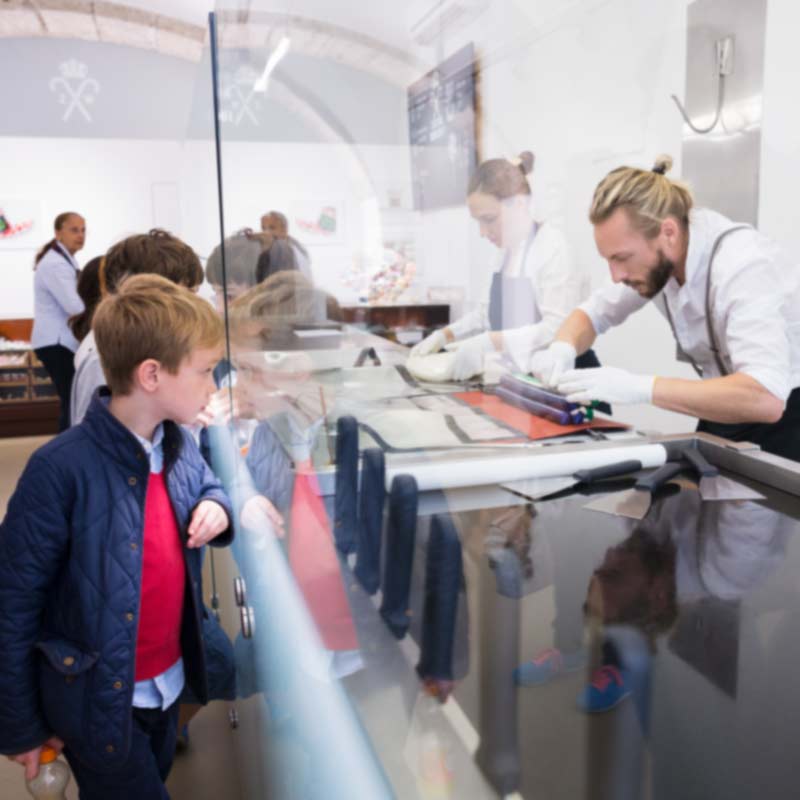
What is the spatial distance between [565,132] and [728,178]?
86 cm

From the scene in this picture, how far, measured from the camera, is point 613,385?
1469 millimetres

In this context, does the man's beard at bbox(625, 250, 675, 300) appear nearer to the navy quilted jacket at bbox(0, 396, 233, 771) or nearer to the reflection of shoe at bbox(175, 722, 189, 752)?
the navy quilted jacket at bbox(0, 396, 233, 771)

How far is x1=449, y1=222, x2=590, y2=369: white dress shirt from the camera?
90 cm

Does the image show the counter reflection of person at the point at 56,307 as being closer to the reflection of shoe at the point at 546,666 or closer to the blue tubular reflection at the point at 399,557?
the blue tubular reflection at the point at 399,557

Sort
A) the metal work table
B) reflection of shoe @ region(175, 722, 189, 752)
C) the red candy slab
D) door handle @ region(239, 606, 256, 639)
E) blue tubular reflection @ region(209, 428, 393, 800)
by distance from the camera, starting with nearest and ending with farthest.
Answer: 1. the metal work table
2. blue tubular reflection @ region(209, 428, 393, 800)
3. the red candy slab
4. door handle @ region(239, 606, 256, 639)
5. reflection of shoe @ region(175, 722, 189, 752)

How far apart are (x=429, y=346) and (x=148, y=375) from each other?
459mm

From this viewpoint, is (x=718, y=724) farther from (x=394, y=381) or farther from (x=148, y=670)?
(x=148, y=670)

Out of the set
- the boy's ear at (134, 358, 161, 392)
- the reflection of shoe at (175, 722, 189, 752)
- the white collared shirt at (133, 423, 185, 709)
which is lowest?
the reflection of shoe at (175, 722, 189, 752)

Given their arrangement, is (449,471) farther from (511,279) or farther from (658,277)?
(658,277)

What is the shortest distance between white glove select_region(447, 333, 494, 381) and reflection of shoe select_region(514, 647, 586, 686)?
0.49 meters

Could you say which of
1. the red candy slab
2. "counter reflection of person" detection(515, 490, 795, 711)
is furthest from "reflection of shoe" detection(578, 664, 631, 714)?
the red candy slab

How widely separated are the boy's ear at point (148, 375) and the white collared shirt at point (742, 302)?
75cm

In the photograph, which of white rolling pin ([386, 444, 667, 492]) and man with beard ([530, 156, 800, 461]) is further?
man with beard ([530, 156, 800, 461])

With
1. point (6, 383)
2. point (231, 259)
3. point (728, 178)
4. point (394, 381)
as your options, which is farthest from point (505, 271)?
point (6, 383)
